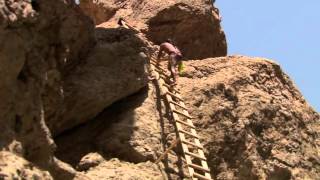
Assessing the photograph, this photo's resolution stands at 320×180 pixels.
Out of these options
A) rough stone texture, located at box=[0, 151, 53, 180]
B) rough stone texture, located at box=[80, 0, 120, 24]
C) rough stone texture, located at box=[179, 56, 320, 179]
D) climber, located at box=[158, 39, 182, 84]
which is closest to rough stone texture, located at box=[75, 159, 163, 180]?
rough stone texture, located at box=[179, 56, 320, 179]

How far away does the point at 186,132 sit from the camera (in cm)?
1229

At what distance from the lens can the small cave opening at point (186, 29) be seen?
1667 centimetres

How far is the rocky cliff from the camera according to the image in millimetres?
8656

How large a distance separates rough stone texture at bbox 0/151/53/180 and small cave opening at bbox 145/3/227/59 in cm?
834

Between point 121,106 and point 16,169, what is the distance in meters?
4.61

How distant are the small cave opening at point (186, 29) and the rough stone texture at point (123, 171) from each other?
5696 millimetres

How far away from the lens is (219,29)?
17.7 meters

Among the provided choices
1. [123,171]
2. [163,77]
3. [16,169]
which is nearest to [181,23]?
[163,77]

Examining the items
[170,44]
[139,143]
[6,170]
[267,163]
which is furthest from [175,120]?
[6,170]

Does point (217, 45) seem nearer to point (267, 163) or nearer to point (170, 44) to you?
point (170, 44)

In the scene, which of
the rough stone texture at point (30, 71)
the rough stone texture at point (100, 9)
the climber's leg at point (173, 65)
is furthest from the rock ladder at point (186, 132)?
the rough stone texture at point (100, 9)

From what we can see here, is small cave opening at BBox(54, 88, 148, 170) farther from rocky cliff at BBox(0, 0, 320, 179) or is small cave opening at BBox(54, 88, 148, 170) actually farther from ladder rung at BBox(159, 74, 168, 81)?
ladder rung at BBox(159, 74, 168, 81)

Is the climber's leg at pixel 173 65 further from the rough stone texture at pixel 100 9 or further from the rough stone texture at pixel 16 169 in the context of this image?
the rough stone texture at pixel 16 169

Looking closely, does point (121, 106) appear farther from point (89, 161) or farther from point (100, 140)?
point (89, 161)
